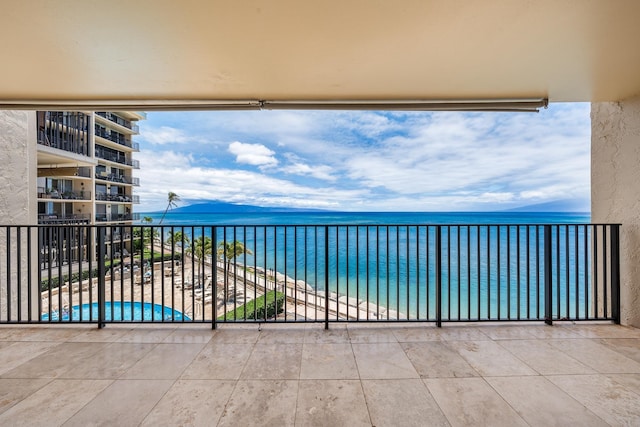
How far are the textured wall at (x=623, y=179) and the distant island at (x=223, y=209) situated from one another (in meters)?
33.4

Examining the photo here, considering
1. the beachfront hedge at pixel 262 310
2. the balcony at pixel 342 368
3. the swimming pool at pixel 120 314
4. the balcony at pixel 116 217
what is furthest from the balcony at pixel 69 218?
the balcony at pixel 342 368

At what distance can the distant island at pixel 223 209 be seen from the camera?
34906mm

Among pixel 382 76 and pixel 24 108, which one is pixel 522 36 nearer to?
pixel 382 76

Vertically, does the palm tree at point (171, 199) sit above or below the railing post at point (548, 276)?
above

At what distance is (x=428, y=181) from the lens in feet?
94.2

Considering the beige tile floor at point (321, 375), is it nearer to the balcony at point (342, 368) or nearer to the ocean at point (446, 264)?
the balcony at point (342, 368)

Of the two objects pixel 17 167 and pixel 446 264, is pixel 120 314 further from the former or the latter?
pixel 446 264

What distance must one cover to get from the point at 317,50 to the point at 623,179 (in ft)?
10.4

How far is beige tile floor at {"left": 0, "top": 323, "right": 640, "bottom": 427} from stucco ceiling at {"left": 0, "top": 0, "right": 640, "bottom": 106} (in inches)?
84.3

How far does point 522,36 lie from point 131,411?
312 centimetres

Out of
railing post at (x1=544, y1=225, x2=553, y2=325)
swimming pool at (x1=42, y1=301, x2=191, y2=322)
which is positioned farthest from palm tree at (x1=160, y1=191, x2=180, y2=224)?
railing post at (x1=544, y1=225, x2=553, y2=325)

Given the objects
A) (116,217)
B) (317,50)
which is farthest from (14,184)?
(116,217)

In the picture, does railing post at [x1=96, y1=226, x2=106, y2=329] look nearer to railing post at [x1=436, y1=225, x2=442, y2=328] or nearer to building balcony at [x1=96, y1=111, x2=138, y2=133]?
railing post at [x1=436, y1=225, x2=442, y2=328]

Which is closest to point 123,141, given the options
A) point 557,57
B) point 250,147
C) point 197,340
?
point 250,147
